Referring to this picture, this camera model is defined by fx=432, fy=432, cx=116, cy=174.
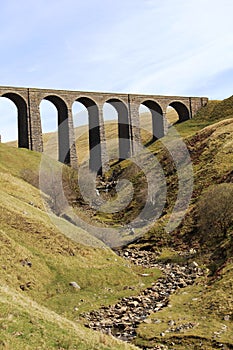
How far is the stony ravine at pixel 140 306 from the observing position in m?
28.4

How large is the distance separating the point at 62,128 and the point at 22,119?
8270 millimetres

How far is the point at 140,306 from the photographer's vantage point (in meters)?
32.7

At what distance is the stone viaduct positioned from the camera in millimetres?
86688


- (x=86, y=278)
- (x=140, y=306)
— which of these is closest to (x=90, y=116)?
(x=86, y=278)

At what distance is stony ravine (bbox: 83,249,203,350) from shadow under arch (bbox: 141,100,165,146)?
69.4 m

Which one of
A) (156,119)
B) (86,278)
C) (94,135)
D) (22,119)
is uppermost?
(22,119)

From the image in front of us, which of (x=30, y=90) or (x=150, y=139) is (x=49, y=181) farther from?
(x=150, y=139)

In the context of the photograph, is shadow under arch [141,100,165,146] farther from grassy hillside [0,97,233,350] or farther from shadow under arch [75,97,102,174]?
grassy hillside [0,97,233,350]

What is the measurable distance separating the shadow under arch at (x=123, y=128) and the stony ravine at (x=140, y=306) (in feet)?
196

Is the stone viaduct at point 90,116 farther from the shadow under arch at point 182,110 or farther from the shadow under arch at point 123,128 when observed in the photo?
the shadow under arch at point 182,110

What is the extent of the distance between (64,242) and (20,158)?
3919 centimetres

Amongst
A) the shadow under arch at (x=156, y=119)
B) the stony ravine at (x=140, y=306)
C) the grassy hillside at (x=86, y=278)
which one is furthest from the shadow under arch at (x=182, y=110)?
the stony ravine at (x=140, y=306)

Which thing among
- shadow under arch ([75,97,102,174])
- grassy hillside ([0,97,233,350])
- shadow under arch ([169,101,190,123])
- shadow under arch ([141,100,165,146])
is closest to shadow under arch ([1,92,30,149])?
shadow under arch ([75,97,102,174])

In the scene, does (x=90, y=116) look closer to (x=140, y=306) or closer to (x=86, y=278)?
(x=86, y=278)
